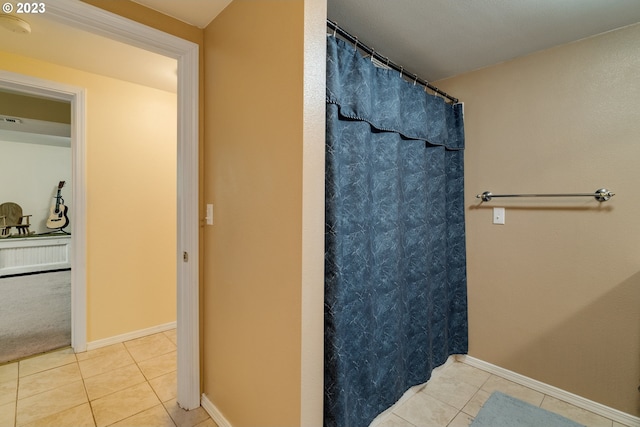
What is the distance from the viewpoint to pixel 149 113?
8.41ft

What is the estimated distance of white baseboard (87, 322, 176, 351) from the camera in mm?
2328

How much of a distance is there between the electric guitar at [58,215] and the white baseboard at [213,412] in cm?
541

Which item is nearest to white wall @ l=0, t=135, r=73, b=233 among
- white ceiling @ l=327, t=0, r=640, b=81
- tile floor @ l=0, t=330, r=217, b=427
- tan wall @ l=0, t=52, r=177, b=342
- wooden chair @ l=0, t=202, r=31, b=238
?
wooden chair @ l=0, t=202, r=31, b=238

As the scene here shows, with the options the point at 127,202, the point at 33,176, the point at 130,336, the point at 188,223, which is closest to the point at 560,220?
the point at 188,223

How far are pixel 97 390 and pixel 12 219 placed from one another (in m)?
5.01

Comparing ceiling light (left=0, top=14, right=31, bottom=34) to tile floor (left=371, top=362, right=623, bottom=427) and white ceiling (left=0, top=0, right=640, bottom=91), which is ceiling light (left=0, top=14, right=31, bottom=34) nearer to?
white ceiling (left=0, top=0, right=640, bottom=91)

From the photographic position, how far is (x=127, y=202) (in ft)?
8.16

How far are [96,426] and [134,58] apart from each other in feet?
7.63

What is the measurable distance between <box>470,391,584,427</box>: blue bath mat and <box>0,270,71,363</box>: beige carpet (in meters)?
3.19

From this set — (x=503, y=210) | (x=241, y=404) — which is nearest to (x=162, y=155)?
(x=241, y=404)

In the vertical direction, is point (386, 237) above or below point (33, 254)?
above

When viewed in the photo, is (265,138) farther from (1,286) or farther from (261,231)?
(1,286)

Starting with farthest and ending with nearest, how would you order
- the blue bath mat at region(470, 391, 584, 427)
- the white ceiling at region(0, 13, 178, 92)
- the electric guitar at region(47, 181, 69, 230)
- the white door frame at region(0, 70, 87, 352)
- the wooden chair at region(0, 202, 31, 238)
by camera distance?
the electric guitar at region(47, 181, 69, 230)
the wooden chair at region(0, 202, 31, 238)
the white door frame at region(0, 70, 87, 352)
the white ceiling at region(0, 13, 178, 92)
the blue bath mat at region(470, 391, 584, 427)

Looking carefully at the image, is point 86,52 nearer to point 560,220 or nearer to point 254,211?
point 254,211
